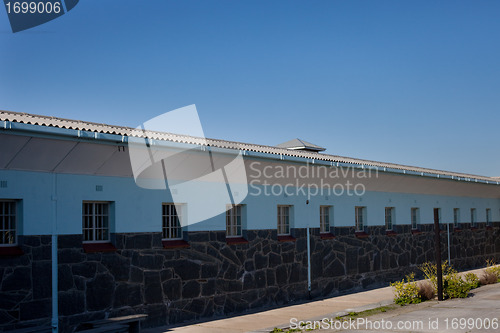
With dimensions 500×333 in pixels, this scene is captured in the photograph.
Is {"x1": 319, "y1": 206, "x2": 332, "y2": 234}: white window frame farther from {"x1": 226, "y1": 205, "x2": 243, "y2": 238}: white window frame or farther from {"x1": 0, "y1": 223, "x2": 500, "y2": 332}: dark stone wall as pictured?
{"x1": 226, "y1": 205, "x2": 243, "y2": 238}: white window frame

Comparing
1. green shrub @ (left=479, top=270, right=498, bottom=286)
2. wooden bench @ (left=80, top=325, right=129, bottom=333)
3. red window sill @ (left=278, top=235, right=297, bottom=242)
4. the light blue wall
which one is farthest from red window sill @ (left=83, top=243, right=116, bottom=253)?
green shrub @ (left=479, top=270, right=498, bottom=286)

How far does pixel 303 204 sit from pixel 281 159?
281 cm

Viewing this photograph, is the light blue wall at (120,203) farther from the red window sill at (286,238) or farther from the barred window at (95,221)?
the red window sill at (286,238)

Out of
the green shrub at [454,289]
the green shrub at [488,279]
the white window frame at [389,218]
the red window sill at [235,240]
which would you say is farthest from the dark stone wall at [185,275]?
the green shrub at [454,289]

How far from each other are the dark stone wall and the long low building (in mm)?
26

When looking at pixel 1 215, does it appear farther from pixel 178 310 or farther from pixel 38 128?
pixel 178 310

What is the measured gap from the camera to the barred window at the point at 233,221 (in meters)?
15.3

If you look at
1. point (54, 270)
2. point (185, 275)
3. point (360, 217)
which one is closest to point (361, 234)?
point (360, 217)

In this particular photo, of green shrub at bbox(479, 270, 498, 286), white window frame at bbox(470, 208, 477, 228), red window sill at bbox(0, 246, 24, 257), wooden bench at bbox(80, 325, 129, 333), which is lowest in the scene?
green shrub at bbox(479, 270, 498, 286)

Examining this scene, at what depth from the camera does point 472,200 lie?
28219 millimetres

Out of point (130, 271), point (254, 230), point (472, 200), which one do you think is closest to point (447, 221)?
point (472, 200)

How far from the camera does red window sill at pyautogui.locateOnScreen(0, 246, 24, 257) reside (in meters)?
10.1

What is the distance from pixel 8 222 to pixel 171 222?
4.02m

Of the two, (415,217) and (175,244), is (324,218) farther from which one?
(175,244)
